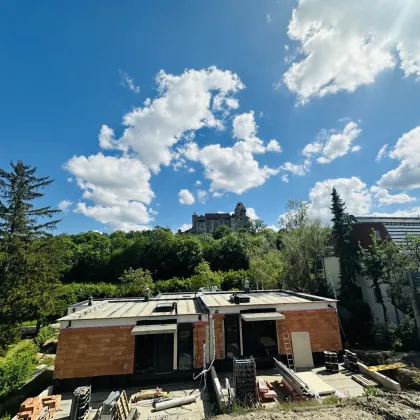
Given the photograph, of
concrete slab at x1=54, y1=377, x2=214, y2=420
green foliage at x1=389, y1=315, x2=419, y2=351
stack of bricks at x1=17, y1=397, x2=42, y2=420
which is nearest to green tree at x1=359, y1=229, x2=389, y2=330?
green foliage at x1=389, y1=315, x2=419, y2=351

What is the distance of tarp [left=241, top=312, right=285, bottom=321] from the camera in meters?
11.4

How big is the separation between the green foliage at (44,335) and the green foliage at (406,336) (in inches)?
979

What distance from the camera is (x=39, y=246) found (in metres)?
22.5

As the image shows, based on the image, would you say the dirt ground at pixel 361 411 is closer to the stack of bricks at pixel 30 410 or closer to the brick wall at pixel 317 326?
the brick wall at pixel 317 326

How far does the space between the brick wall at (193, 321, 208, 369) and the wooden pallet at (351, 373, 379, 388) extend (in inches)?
265

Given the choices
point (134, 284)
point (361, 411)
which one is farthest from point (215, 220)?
point (361, 411)

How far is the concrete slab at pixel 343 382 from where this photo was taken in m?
9.47

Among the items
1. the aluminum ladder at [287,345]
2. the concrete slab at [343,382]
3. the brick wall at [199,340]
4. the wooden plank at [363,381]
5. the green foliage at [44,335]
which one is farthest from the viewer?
the green foliage at [44,335]

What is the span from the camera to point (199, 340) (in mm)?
11453

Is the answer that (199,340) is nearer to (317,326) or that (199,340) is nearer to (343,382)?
(317,326)

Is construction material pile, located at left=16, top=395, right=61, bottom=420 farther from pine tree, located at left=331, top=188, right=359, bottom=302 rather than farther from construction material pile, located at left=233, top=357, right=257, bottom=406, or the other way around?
pine tree, located at left=331, top=188, right=359, bottom=302

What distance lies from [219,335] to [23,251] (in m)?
18.2

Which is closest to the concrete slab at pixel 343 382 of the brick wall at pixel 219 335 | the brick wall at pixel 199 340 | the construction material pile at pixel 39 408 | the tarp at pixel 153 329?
the brick wall at pixel 219 335

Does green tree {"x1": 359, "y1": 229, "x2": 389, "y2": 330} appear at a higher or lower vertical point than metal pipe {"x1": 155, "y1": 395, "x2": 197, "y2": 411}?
higher
